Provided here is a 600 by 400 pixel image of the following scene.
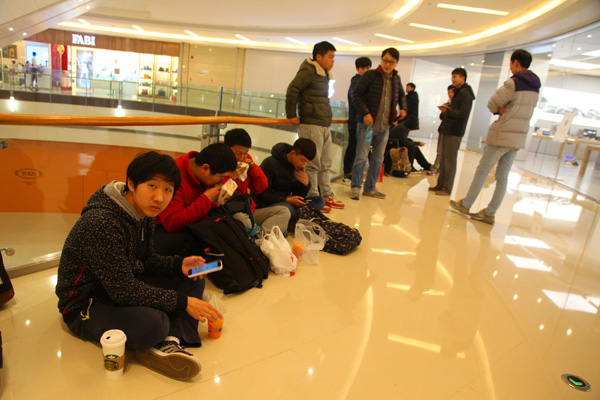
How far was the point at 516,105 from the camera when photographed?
13.6 ft

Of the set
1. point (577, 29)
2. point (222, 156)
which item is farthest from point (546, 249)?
point (577, 29)

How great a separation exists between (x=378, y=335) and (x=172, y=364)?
1047mm

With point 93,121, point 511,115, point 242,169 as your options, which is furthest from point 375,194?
point 93,121

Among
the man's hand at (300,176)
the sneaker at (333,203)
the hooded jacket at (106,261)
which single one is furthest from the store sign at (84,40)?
the hooded jacket at (106,261)

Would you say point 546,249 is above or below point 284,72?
below

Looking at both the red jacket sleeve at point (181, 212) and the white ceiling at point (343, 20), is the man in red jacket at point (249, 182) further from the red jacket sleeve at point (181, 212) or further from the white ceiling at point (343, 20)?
the white ceiling at point (343, 20)

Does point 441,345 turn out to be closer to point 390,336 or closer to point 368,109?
point 390,336

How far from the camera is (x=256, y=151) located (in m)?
→ 4.05

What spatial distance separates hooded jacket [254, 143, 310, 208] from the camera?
3.30 meters

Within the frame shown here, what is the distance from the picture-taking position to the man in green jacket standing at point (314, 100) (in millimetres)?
4016

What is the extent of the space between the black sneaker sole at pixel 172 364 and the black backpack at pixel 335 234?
1745mm

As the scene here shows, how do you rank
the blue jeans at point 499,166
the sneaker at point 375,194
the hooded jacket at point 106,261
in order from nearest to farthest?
the hooded jacket at point 106,261 → the blue jeans at point 499,166 → the sneaker at point 375,194

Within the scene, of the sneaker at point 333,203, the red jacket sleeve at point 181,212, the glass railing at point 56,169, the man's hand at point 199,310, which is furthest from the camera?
the sneaker at point 333,203

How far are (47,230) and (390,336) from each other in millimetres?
2133
